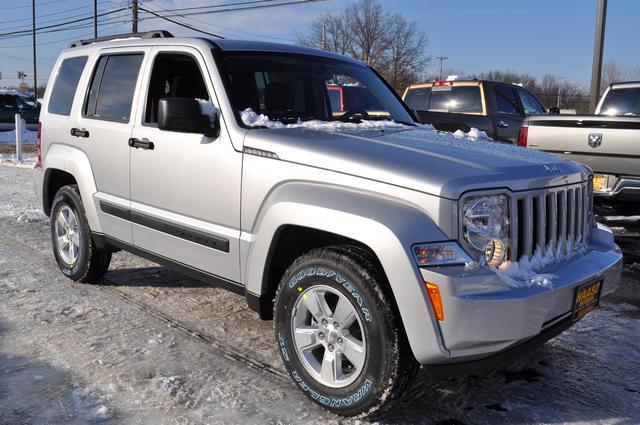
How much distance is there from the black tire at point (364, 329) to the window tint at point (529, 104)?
370 inches

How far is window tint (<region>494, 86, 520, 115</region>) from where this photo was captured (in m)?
10.6

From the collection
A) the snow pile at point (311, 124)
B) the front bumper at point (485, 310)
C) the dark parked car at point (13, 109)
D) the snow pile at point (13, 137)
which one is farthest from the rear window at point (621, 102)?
the dark parked car at point (13, 109)

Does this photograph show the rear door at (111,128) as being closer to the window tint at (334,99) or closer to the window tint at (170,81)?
the window tint at (170,81)

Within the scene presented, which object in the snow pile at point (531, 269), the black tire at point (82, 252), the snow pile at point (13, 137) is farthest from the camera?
the snow pile at point (13, 137)

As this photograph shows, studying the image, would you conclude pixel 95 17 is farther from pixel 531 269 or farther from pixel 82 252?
pixel 531 269

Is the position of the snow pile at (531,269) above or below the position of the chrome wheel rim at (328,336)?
above

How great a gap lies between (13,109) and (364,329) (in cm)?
2630

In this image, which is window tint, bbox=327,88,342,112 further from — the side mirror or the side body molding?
the side body molding

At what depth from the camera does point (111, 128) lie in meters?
4.31

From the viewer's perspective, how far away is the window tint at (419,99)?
11.2 metres

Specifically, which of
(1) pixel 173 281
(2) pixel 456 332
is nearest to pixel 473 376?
(2) pixel 456 332

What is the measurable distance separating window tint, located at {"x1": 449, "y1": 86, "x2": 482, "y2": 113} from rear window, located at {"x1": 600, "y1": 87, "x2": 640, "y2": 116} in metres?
2.74

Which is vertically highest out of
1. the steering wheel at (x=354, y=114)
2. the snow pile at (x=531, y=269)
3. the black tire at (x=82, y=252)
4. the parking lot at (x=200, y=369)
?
the steering wheel at (x=354, y=114)

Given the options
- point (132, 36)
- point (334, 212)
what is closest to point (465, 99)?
point (132, 36)
